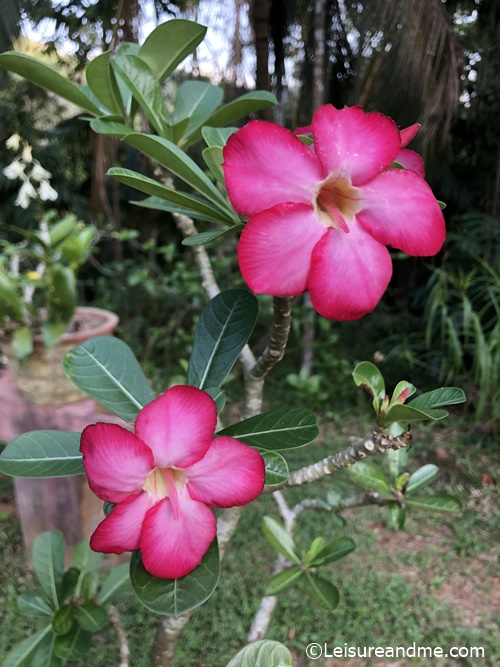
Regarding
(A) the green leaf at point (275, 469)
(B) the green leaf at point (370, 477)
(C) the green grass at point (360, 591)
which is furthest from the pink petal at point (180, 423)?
(C) the green grass at point (360, 591)

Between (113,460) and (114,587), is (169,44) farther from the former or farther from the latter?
(114,587)

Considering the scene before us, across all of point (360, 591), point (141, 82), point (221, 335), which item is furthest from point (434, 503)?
point (360, 591)

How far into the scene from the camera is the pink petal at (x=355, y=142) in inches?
12.3

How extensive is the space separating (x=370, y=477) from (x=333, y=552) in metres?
0.16

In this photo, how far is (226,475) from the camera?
1.20ft

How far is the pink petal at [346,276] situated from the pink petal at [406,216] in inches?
0.7

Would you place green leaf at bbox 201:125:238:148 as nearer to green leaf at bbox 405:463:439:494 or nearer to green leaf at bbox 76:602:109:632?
green leaf at bbox 405:463:439:494

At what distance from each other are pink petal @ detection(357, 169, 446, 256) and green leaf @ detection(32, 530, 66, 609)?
0.78 metres

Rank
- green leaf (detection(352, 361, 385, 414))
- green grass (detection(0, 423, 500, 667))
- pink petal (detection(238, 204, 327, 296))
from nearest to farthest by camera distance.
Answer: pink petal (detection(238, 204, 327, 296)) < green leaf (detection(352, 361, 385, 414)) < green grass (detection(0, 423, 500, 667))

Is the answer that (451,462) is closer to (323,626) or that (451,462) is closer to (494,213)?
(323,626)

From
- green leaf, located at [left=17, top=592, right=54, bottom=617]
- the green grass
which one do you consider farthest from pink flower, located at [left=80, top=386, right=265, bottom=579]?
the green grass

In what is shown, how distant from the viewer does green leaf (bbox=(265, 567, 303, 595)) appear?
2.48 feet

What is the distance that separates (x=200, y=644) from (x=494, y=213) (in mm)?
2669

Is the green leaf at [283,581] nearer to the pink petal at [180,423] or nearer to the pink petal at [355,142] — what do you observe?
the pink petal at [180,423]
